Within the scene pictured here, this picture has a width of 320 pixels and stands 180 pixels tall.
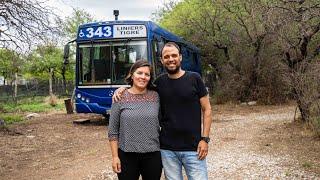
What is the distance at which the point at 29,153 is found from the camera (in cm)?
956

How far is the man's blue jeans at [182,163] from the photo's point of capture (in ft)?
13.1

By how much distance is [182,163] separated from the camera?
13.4 feet

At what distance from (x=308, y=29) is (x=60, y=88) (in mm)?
28603

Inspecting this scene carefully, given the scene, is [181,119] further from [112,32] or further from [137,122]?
[112,32]

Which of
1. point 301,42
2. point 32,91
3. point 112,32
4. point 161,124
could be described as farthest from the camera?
point 32,91

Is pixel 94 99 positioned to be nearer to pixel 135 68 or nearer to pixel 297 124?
pixel 297 124

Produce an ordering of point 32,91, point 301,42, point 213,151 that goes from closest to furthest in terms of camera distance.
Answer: point 213,151 → point 301,42 → point 32,91

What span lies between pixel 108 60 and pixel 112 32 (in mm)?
832

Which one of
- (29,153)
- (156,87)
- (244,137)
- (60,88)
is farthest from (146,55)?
(60,88)

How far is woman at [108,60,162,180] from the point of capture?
3922mm

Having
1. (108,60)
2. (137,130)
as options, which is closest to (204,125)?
(137,130)

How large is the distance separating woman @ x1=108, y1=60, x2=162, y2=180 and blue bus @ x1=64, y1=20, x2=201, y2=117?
8.74m

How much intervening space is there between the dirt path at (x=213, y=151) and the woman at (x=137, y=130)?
3.16m

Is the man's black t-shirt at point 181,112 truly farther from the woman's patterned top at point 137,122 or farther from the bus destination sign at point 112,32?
the bus destination sign at point 112,32
